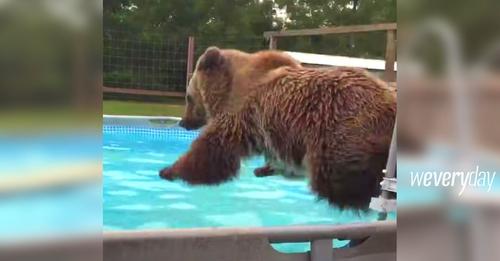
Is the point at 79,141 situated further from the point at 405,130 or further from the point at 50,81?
the point at 405,130

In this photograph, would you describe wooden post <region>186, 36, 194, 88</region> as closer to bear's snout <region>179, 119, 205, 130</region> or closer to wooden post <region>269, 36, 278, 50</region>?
bear's snout <region>179, 119, 205, 130</region>

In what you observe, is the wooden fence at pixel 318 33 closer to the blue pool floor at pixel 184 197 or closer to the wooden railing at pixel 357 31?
the wooden railing at pixel 357 31

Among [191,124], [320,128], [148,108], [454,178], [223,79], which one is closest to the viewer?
[454,178]

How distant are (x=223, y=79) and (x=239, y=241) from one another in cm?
99

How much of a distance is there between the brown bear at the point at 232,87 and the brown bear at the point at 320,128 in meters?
0.03

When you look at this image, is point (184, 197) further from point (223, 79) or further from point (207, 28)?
point (207, 28)

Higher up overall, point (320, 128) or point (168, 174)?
point (320, 128)

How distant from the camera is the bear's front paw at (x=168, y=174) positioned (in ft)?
10.6

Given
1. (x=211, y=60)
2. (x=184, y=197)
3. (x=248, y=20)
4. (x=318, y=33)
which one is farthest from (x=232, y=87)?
(x=184, y=197)

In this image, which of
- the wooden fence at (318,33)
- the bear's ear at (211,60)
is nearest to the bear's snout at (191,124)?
the wooden fence at (318,33)

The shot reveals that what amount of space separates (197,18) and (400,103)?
175 cm

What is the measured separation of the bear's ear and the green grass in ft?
0.79

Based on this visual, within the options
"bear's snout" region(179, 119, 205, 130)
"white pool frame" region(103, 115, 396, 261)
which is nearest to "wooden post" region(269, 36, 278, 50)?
"bear's snout" region(179, 119, 205, 130)

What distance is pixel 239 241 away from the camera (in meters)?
3.01
